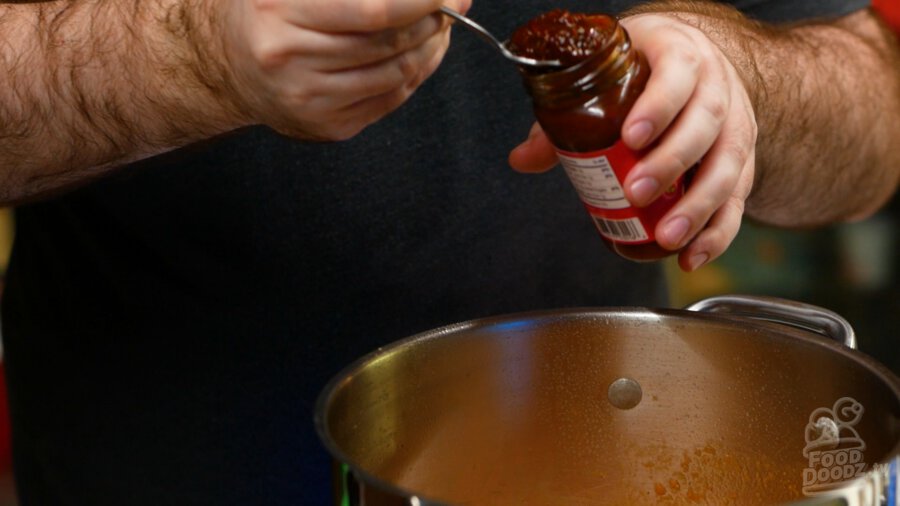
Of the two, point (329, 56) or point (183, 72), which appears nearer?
point (329, 56)

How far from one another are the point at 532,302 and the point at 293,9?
2.14 ft

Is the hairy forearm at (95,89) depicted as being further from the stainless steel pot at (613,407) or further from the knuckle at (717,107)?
the knuckle at (717,107)

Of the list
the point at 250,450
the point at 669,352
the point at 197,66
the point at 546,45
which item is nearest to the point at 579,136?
the point at 546,45

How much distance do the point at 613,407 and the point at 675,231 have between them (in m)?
0.17

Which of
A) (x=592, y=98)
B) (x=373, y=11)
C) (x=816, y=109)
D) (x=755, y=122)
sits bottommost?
(x=816, y=109)

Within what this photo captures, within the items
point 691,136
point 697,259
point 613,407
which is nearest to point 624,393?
point 613,407

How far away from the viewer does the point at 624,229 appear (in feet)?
2.83

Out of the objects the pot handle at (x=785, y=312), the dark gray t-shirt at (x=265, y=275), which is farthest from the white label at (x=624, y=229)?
the dark gray t-shirt at (x=265, y=275)

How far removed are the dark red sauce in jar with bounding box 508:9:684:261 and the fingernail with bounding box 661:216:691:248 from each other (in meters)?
0.01

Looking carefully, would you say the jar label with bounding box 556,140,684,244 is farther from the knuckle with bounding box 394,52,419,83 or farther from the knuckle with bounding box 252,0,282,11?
the knuckle with bounding box 252,0,282,11

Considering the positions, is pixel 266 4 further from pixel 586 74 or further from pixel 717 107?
pixel 717 107

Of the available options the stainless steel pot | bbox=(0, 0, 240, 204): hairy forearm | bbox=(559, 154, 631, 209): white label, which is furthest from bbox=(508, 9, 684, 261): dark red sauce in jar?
bbox=(0, 0, 240, 204): hairy forearm

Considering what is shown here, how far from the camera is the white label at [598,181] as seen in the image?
2.71 feet

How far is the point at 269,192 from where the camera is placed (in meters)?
1.18
